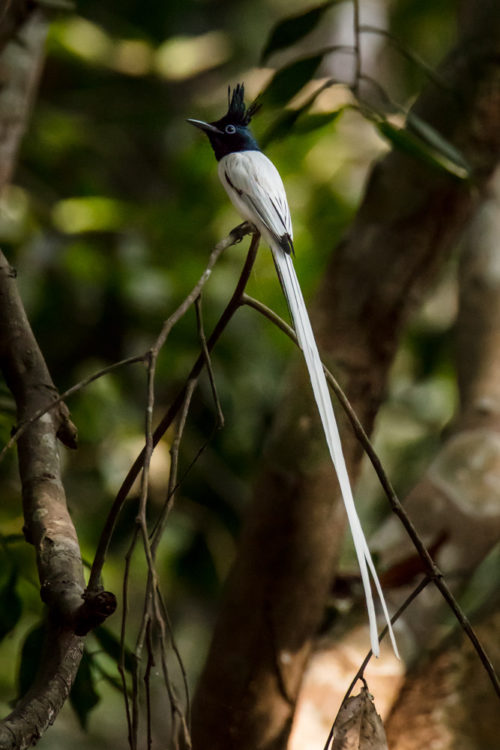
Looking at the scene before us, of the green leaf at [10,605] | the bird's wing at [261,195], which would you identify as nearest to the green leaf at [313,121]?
the bird's wing at [261,195]

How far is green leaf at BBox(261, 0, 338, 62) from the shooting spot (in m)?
1.53

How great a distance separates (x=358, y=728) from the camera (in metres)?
0.79

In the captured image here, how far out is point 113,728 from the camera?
330cm

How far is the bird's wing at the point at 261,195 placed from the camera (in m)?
0.94

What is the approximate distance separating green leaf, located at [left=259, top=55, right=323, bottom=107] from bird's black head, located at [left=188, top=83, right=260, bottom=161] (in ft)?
1.20

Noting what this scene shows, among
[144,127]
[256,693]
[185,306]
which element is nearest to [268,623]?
[256,693]

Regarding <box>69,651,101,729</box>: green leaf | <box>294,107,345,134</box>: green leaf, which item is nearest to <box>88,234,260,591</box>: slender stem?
<box>69,651,101,729</box>: green leaf

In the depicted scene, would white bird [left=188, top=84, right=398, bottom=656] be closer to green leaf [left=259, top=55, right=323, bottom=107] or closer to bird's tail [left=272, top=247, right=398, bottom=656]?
bird's tail [left=272, top=247, right=398, bottom=656]

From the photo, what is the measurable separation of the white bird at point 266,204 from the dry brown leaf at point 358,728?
9 cm

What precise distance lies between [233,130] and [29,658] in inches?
30.1

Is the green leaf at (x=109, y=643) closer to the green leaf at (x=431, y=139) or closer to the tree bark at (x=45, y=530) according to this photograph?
the tree bark at (x=45, y=530)

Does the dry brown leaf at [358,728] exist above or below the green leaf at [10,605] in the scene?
below

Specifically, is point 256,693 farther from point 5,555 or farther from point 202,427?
point 202,427

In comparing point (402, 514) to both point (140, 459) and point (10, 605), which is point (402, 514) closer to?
point (140, 459)
